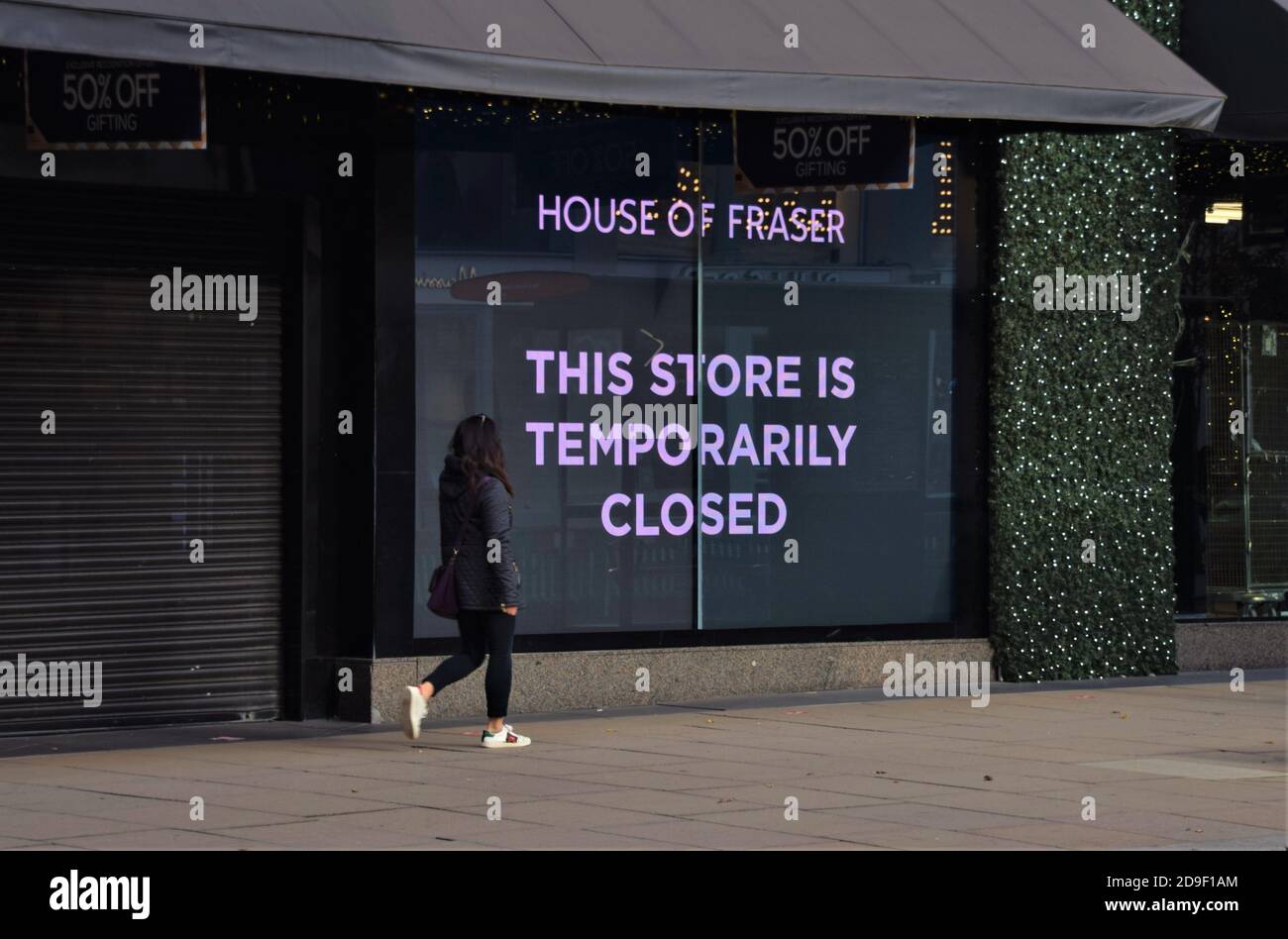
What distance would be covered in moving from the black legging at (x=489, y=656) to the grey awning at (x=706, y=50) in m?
2.91

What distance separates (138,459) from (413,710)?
102 inches

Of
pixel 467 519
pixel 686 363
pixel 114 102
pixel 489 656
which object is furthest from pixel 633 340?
pixel 114 102

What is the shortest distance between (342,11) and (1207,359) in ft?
27.3

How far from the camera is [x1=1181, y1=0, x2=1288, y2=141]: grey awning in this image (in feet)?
51.9

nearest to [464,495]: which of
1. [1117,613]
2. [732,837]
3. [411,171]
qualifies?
[411,171]

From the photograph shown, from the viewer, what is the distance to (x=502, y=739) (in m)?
12.3

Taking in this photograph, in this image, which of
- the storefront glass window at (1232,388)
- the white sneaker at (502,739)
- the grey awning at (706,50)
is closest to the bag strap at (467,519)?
the white sneaker at (502,739)

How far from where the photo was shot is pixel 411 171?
13672 millimetres

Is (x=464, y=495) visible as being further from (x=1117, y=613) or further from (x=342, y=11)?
(x=1117, y=613)

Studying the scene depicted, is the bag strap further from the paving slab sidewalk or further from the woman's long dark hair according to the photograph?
the paving slab sidewalk

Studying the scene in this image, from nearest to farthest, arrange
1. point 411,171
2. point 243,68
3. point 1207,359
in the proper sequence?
point 243,68
point 411,171
point 1207,359

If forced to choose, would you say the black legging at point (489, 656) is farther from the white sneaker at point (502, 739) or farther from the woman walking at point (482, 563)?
the white sneaker at point (502, 739)

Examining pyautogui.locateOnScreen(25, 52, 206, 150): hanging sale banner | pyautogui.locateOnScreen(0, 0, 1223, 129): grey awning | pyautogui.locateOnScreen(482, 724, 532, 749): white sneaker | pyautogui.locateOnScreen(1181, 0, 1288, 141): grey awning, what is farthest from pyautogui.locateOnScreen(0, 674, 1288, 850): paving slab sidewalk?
pyautogui.locateOnScreen(1181, 0, 1288, 141): grey awning

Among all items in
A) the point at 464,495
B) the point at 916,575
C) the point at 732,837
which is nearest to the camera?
the point at 732,837
